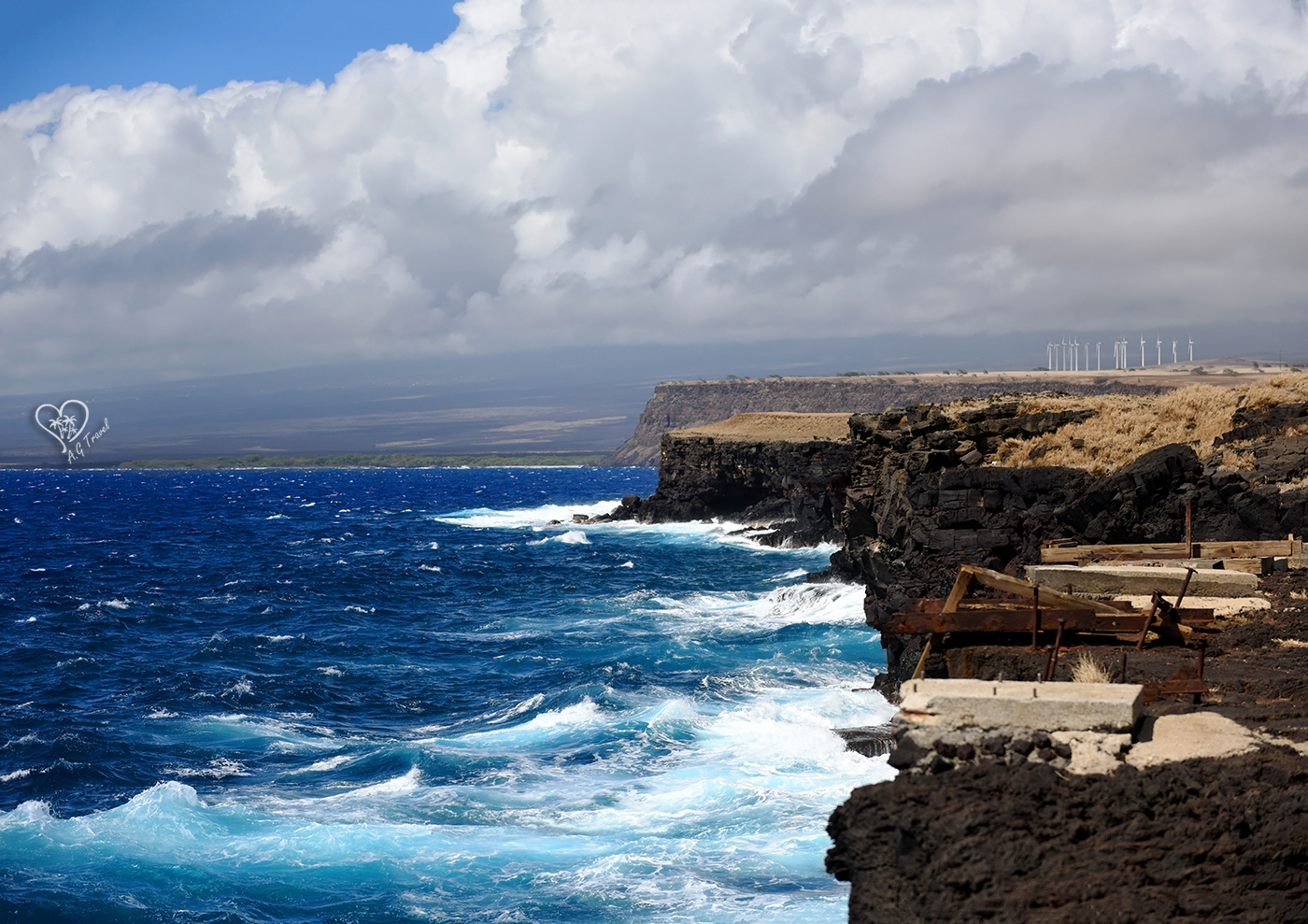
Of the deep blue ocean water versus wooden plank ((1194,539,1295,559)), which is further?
wooden plank ((1194,539,1295,559))

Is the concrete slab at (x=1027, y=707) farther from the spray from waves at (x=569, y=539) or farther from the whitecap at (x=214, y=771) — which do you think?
the spray from waves at (x=569, y=539)

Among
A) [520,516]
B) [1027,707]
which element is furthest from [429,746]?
[520,516]

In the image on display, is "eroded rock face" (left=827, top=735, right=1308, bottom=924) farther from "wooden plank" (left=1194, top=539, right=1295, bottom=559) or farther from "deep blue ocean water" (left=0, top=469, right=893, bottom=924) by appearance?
"wooden plank" (left=1194, top=539, right=1295, bottom=559)

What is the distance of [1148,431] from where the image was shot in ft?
86.6

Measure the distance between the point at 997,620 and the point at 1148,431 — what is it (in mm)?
18522

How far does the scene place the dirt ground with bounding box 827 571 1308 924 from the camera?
5715 mm

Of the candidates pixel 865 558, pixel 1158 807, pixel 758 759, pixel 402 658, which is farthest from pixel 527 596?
pixel 1158 807

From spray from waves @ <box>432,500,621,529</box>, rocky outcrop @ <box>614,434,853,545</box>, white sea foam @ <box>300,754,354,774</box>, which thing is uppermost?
rocky outcrop @ <box>614,434,853,545</box>

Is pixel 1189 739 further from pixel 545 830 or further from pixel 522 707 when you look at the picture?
pixel 522 707

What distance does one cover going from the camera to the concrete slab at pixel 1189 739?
271 inches

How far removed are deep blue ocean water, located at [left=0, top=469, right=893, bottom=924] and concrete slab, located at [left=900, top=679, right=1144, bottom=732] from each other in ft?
25.8

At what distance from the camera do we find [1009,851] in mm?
6082

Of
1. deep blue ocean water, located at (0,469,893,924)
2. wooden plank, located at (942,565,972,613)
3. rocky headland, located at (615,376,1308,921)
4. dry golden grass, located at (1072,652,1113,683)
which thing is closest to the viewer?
rocky headland, located at (615,376,1308,921)

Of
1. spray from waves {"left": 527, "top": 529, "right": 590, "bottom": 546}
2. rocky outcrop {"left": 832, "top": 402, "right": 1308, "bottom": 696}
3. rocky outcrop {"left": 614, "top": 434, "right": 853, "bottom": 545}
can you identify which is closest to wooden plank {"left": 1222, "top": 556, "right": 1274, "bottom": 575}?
rocky outcrop {"left": 832, "top": 402, "right": 1308, "bottom": 696}
